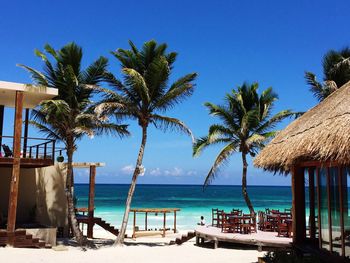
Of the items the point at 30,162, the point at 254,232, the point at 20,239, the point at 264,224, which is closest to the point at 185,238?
the point at 254,232

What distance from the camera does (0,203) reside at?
1769cm

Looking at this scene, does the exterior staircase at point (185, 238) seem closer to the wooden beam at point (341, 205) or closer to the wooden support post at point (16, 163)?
the wooden support post at point (16, 163)

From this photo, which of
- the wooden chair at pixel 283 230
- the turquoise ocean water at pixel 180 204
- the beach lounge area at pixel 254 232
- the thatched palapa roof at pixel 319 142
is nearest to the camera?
the thatched palapa roof at pixel 319 142

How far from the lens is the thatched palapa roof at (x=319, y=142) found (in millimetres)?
6996

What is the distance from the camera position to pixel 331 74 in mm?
18422

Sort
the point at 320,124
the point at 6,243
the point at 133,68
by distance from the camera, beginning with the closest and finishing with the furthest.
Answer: the point at 320,124 < the point at 6,243 < the point at 133,68

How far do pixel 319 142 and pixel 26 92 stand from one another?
11.2 m

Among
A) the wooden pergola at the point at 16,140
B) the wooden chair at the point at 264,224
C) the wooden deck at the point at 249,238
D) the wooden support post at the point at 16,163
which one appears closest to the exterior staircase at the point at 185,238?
the wooden deck at the point at 249,238

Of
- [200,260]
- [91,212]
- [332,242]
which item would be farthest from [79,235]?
[332,242]

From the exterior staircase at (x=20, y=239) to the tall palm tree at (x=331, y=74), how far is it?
1241 cm

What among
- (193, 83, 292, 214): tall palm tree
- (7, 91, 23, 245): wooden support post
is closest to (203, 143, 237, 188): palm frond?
(193, 83, 292, 214): tall palm tree

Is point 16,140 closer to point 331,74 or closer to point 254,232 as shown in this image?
point 254,232

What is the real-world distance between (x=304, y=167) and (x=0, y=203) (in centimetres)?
1278

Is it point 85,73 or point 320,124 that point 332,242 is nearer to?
point 320,124
